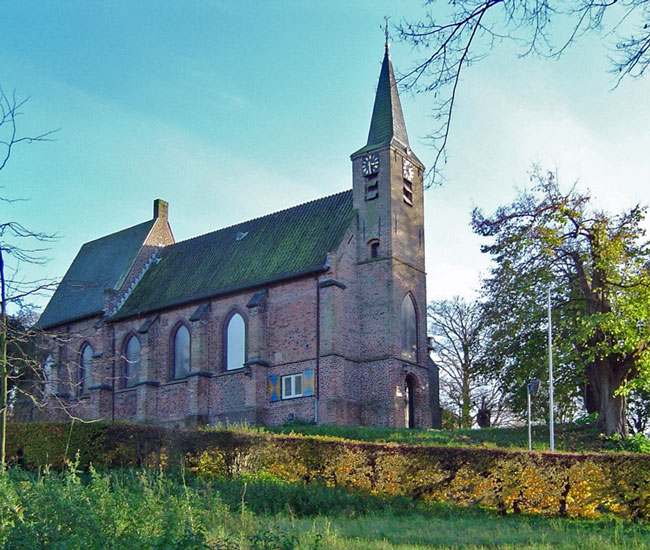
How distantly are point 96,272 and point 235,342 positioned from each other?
48.4 ft

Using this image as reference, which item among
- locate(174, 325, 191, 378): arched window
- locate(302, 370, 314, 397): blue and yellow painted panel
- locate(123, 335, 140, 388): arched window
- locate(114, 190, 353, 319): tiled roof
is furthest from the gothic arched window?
locate(302, 370, 314, 397): blue and yellow painted panel

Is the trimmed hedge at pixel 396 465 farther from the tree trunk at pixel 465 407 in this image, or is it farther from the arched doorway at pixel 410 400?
the tree trunk at pixel 465 407

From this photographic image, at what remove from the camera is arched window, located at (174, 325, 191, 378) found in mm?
42375

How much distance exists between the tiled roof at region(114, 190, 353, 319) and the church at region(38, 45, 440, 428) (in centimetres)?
8

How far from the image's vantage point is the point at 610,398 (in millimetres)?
30297

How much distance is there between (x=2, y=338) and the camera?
16719 millimetres

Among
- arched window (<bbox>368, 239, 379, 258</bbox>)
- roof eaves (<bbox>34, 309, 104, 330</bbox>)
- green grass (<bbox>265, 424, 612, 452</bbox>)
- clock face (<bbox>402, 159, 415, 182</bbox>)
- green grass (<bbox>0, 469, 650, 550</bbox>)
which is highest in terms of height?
clock face (<bbox>402, 159, 415, 182</bbox>)

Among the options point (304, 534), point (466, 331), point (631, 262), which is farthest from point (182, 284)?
point (304, 534)

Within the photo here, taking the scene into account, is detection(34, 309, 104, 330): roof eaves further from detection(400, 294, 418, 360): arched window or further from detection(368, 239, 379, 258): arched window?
detection(400, 294, 418, 360): arched window

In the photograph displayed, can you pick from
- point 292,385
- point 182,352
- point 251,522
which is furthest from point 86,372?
point 251,522

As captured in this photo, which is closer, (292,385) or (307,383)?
(307,383)

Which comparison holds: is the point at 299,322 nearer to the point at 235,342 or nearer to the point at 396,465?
the point at 235,342

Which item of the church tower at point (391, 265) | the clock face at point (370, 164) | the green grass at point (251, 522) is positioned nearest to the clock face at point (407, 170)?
the church tower at point (391, 265)

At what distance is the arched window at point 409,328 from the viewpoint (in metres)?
37.8
